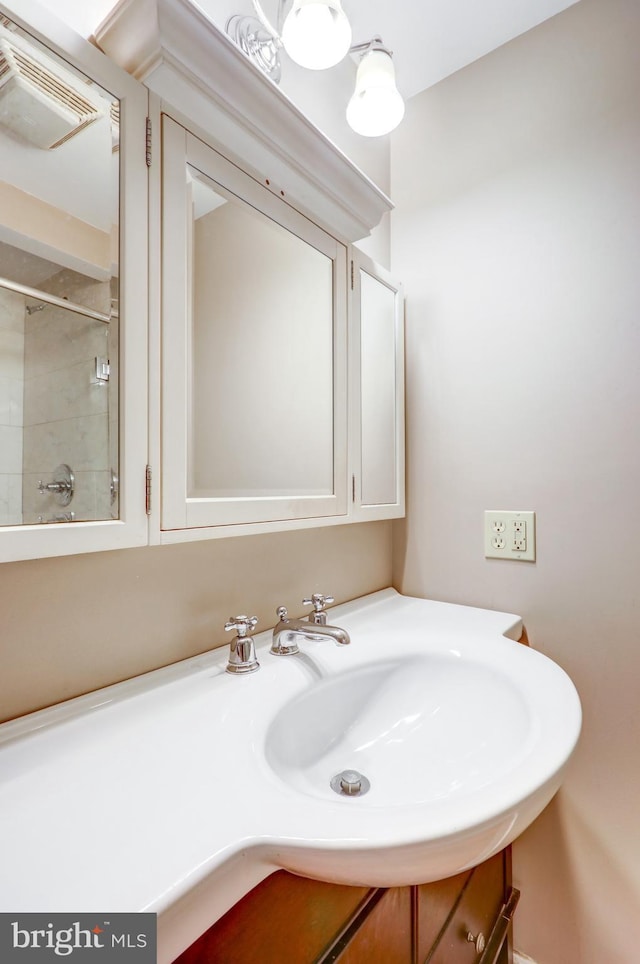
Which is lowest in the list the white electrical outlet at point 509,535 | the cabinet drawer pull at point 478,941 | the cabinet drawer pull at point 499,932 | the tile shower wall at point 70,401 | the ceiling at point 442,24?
the cabinet drawer pull at point 499,932

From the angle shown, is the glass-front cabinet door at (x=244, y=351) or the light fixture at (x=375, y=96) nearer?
the glass-front cabinet door at (x=244, y=351)

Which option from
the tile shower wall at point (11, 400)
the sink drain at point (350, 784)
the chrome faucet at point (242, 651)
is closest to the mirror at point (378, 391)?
the chrome faucet at point (242, 651)

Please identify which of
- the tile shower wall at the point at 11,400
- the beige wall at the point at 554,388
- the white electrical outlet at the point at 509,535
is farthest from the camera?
the white electrical outlet at the point at 509,535

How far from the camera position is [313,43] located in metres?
0.97

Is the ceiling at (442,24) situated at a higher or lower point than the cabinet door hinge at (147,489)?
higher

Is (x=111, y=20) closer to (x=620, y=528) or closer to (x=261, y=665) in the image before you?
(x=261, y=665)

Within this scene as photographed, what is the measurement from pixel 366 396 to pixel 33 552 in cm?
81

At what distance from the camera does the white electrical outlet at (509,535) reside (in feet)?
3.70

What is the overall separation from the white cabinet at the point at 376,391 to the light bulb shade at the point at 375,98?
1.13ft

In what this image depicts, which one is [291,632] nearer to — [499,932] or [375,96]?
[499,932]

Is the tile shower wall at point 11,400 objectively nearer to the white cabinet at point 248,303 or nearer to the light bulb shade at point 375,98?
the white cabinet at point 248,303

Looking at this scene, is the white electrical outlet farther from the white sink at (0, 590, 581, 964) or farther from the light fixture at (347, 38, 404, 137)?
the light fixture at (347, 38, 404, 137)

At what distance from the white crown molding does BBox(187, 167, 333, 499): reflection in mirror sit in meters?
0.08

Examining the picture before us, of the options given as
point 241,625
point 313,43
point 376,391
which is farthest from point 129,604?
point 313,43
